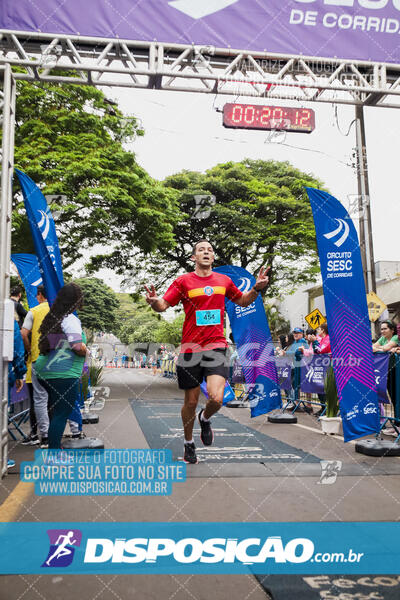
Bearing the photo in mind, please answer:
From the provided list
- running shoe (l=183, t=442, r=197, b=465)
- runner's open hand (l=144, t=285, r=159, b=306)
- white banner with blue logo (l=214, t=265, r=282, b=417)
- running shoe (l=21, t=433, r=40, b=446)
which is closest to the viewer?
runner's open hand (l=144, t=285, r=159, b=306)

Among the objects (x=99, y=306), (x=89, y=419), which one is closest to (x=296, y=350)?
(x=89, y=419)

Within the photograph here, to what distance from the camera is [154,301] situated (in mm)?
4711

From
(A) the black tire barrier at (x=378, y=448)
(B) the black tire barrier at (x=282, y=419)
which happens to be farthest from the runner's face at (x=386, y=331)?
(A) the black tire barrier at (x=378, y=448)

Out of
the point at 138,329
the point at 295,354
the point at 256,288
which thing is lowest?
the point at 295,354

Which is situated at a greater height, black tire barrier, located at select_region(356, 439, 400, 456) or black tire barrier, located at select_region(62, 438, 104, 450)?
black tire barrier, located at select_region(62, 438, 104, 450)

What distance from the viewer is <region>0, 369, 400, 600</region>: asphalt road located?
2.46 m

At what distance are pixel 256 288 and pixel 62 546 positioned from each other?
2.76m

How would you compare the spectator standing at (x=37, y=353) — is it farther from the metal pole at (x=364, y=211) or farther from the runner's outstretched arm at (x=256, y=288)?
the metal pole at (x=364, y=211)

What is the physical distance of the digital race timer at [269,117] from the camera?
7.91 meters

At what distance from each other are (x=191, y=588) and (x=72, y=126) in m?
15.8

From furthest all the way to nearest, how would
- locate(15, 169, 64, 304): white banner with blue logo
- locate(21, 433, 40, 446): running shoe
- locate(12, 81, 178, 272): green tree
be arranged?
locate(12, 81, 178, 272): green tree, locate(21, 433, 40, 446): running shoe, locate(15, 169, 64, 304): white banner with blue logo

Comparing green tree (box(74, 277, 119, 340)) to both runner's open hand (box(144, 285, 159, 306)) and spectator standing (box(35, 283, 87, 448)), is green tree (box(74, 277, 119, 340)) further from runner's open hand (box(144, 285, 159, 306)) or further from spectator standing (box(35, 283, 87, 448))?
runner's open hand (box(144, 285, 159, 306))

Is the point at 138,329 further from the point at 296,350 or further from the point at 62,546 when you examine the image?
the point at 62,546

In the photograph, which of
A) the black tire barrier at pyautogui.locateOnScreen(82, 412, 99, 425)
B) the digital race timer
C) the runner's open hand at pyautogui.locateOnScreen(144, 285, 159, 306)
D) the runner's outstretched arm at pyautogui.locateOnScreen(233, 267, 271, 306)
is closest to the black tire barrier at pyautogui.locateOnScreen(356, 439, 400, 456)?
the runner's outstretched arm at pyautogui.locateOnScreen(233, 267, 271, 306)
